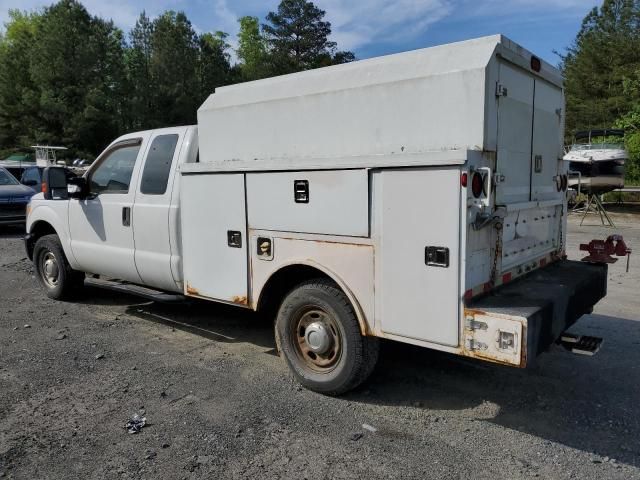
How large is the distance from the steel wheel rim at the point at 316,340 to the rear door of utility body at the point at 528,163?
1.35 m

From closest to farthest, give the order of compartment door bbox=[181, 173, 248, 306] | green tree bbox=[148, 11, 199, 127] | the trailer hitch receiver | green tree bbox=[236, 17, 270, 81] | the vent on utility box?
the vent on utility box < compartment door bbox=[181, 173, 248, 306] < the trailer hitch receiver < green tree bbox=[148, 11, 199, 127] < green tree bbox=[236, 17, 270, 81]

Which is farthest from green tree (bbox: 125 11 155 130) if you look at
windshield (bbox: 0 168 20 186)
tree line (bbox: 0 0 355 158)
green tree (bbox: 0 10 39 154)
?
windshield (bbox: 0 168 20 186)

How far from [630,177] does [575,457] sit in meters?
23.5

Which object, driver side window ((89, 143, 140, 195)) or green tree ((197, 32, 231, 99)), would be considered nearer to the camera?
driver side window ((89, 143, 140, 195))

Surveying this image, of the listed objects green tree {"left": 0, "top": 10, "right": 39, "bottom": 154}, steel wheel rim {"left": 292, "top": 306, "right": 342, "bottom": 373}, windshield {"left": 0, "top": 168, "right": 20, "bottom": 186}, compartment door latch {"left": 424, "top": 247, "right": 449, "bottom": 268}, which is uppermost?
green tree {"left": 0, "top": 10, "right": 39, "bottom": 154}

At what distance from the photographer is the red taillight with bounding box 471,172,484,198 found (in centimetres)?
349

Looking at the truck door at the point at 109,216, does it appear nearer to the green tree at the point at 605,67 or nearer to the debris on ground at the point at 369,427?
the debris on ground at the point at 369,427

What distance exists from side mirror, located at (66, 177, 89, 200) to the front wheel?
325 cm

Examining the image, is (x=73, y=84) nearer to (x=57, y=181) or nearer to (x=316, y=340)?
(x=57, y=181)

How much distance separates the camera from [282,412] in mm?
4055

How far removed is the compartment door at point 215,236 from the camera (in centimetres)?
476

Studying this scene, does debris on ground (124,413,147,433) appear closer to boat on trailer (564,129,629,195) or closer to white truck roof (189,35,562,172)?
white truck roof (189,35,562,172)

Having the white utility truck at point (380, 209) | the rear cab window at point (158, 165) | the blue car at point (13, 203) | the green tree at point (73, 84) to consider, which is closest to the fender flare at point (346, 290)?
the white utility truck at point (380, 209)

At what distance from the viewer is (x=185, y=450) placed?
353cm
